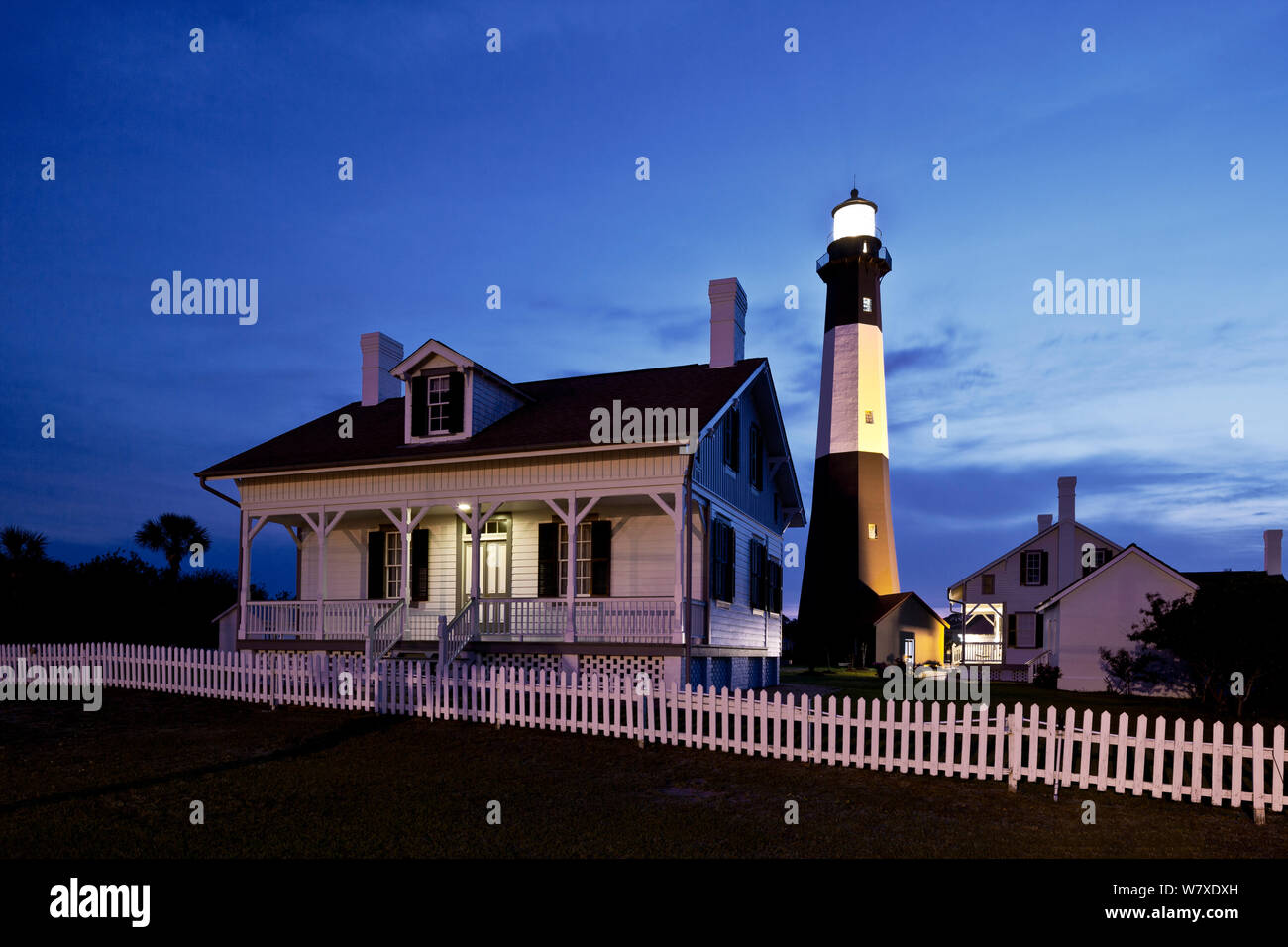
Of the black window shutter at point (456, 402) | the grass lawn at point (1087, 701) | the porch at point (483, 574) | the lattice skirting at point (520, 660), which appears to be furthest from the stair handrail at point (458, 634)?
the grass lawn at point (1087, 701)

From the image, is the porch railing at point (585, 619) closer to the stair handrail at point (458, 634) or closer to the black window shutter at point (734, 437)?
the stair handrail at point (458, 634)

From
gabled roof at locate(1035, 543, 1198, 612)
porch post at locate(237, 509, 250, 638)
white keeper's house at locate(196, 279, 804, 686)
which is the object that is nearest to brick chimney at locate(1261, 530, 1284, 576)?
gabled roof at locate(1035, 543, 1198, 612)

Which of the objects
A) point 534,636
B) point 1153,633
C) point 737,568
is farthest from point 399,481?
point 1153,633

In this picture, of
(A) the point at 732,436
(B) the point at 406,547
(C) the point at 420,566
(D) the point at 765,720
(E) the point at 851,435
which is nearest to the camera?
(D) the point at 765,720

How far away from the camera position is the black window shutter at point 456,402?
19641mm

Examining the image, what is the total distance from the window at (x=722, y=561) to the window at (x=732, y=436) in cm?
124

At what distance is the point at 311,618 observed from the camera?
64.8 feet

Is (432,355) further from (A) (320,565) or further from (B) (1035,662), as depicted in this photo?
(B) (1035,662)

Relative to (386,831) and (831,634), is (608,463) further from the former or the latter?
(831,634)

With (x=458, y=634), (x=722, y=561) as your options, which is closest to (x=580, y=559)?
(x=722, y=561)

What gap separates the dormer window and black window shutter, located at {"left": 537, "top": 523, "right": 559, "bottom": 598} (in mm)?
2669

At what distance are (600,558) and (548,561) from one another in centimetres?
113
